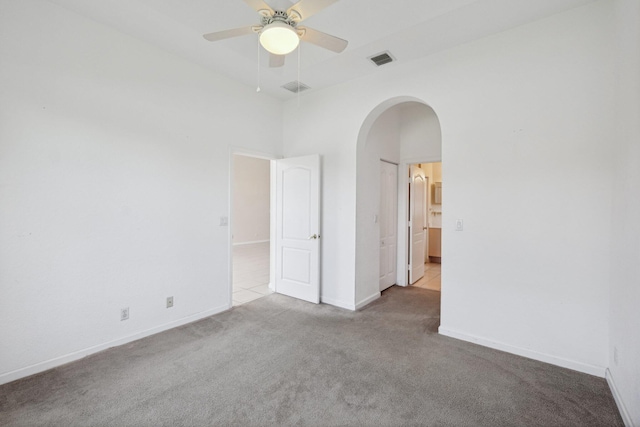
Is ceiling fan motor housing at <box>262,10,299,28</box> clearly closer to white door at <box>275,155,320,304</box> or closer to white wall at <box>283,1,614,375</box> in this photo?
white wall at <box>283,1,614,375</box>

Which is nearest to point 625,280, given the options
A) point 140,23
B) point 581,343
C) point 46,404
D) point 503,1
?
point 581,343

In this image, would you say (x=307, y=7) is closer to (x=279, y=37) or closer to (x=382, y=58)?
(x=279, y=37)

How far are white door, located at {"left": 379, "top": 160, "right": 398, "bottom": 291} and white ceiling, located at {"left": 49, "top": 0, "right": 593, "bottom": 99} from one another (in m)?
1.77

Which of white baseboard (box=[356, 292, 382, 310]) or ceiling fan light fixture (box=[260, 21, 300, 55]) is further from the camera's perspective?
white baseboard (box=[356, 292, 382, 310])

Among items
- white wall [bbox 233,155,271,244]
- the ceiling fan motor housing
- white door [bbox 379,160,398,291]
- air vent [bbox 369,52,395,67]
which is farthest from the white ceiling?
white wall [bbox 233,155,271,244]

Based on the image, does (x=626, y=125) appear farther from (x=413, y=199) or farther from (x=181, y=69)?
(x=181, y=69)

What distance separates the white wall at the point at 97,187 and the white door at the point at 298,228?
1018 millimetres

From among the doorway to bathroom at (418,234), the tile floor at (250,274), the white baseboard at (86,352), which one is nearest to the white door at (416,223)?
the doorway to bathroom at (418,234)

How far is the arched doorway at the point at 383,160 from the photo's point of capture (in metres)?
3.77

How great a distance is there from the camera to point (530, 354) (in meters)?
2.53

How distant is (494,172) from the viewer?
272 centimetres

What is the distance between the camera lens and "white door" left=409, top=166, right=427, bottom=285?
491cm

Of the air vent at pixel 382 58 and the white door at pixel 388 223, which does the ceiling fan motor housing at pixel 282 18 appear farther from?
the white door at pixel 388 223

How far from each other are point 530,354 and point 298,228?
2983 millimetres
